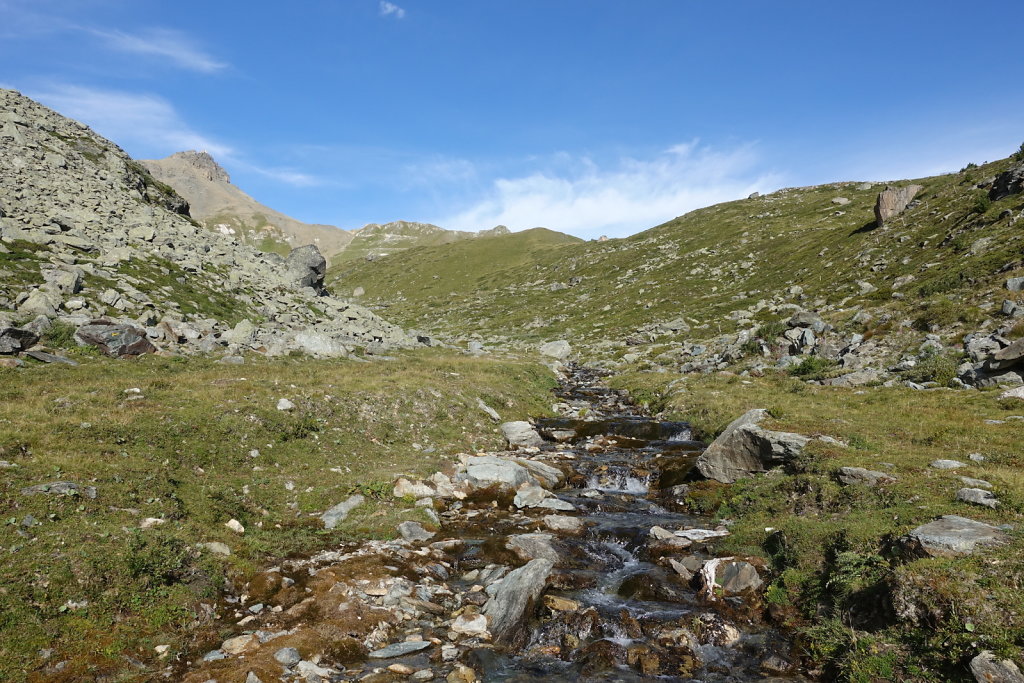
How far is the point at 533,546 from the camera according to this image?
14.5m

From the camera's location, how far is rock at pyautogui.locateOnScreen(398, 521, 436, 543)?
14.9 meters

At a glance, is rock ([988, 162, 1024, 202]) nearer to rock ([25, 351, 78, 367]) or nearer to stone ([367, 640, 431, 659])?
stone ([367, 640, 431, 659])

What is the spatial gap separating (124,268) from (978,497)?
157ft

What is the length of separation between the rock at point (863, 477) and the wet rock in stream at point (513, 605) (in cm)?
418

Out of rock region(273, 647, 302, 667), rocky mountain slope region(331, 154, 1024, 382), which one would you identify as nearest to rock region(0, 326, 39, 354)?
rock region(273, 647, 302, 667)

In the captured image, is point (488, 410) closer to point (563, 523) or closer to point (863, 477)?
point (563, 523)

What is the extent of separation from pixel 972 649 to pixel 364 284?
169m

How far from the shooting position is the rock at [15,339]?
21.1 m

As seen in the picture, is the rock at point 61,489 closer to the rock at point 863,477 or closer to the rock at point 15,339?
the rock at point 15,339

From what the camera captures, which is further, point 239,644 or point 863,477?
point 863,477

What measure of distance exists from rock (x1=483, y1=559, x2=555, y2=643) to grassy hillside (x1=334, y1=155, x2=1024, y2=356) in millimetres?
35145

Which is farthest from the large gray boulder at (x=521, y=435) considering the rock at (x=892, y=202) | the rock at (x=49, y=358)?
the rock at (x=892, y=202)

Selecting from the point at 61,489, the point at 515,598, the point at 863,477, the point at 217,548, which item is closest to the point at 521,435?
the point at 515,598

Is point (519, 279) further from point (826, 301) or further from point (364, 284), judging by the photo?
point (826, 301)
